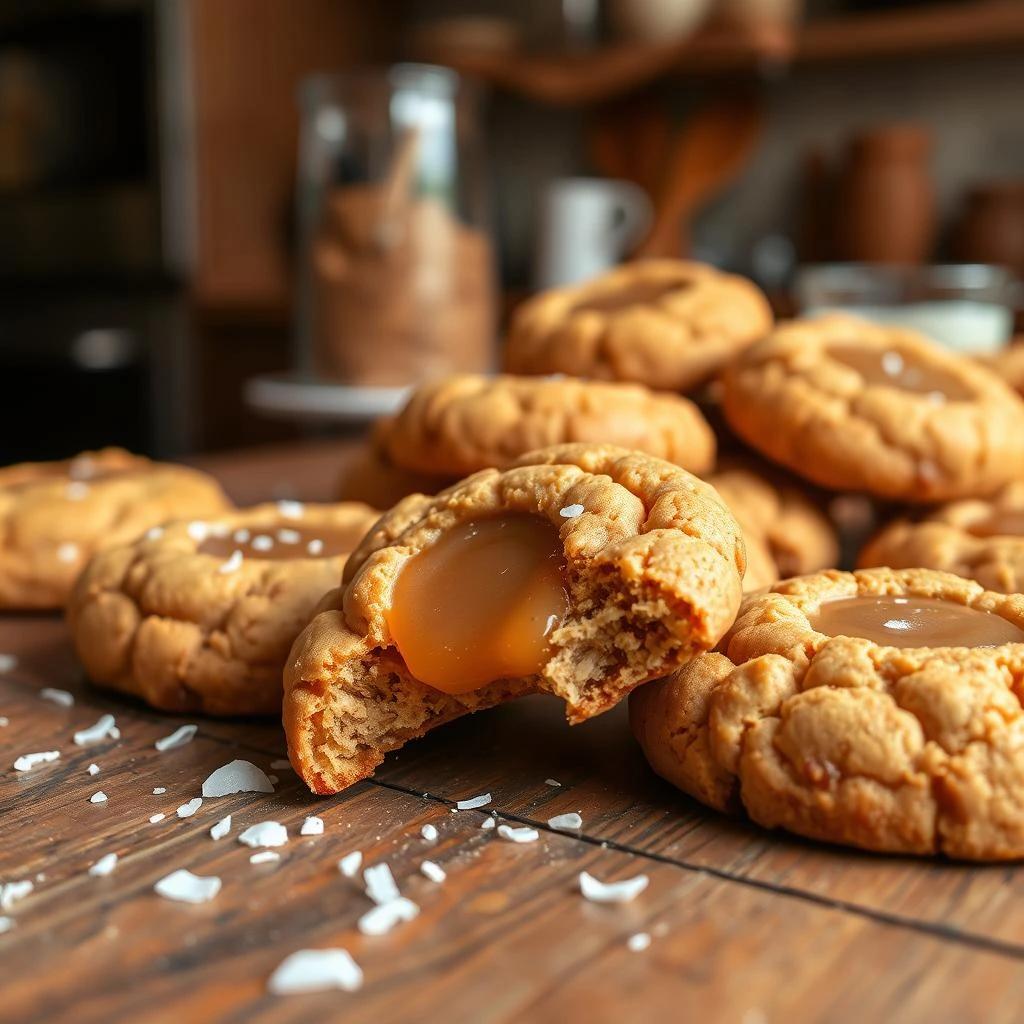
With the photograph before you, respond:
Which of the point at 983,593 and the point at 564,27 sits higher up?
the point at 564,27

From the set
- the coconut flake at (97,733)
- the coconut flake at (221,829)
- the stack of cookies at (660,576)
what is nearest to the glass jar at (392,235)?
the stack of cookies at (660,576)

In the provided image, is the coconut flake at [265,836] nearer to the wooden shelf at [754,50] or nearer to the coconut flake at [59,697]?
the coconut flake at [59,697]

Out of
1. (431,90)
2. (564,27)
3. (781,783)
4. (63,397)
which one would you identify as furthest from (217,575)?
(63,397)

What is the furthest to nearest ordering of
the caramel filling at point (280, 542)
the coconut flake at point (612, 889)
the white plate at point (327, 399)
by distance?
the white plate at point (327, 399) → the caramel filling at point (280, 542) → the coconut flake at point (612, 889)

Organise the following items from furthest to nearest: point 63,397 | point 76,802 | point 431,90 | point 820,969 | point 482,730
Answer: point 63,397 → point 431,90 → point 482,730 → point 76,802 → point 820,969

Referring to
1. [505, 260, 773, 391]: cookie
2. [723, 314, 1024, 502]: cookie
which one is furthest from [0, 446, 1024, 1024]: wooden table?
[505, 260, 773, 391]: cookie

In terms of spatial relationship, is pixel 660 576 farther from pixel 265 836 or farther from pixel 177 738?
pixel 177 738

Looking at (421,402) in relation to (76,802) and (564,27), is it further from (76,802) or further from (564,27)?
(564,27)

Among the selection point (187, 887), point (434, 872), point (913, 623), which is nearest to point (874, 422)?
point (913, 623)
